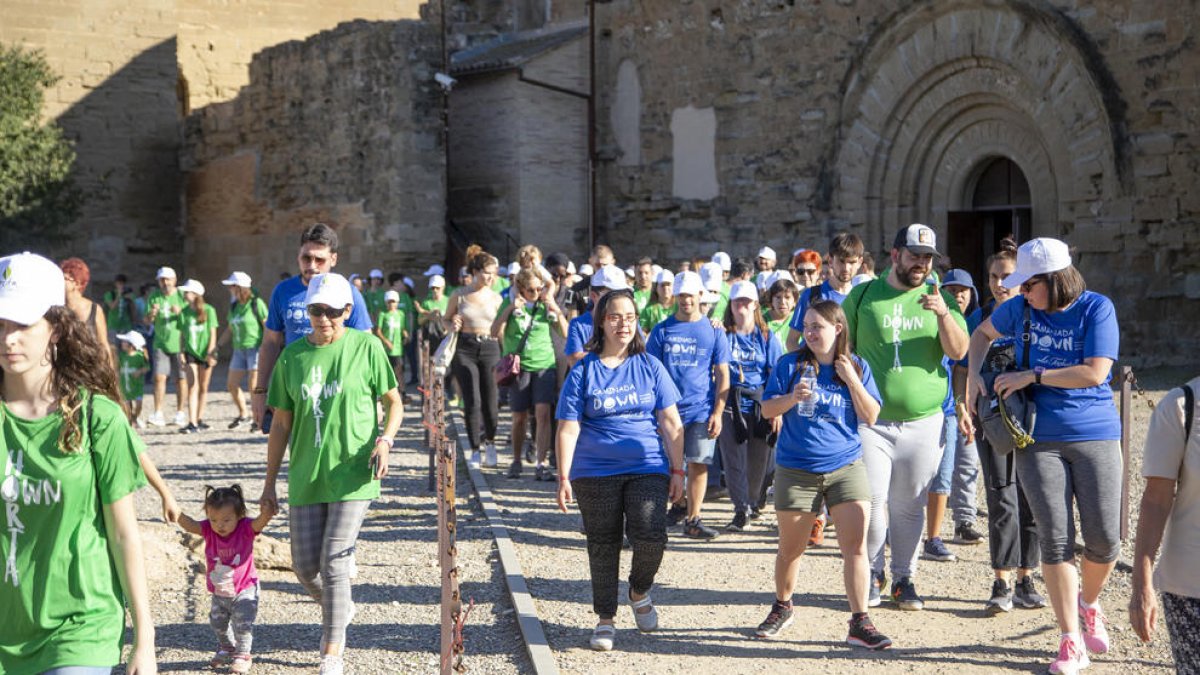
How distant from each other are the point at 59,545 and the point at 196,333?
1195cm

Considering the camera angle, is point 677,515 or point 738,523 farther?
point 677,515

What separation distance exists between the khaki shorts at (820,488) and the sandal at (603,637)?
0.97m

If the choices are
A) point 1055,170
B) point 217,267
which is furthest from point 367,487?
point 217,267

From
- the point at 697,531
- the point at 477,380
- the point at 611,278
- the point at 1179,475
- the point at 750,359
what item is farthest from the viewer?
the point at 477,380

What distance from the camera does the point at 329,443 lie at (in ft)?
18.9

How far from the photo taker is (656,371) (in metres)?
6.52

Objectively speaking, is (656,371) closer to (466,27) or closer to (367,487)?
(367,487)

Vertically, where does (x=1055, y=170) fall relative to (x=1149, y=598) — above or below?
above

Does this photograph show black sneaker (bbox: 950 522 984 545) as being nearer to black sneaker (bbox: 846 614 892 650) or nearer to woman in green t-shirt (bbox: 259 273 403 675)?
black sneaker (bbox: 846 614 892 650)

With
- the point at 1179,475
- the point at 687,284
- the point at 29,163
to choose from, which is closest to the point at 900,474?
the point at 687,284

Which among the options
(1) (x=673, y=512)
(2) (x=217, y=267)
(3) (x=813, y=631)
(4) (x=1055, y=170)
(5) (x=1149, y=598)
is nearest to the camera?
(5) (x=1149, y=598)

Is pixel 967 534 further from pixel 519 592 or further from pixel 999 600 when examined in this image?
pixel 519 592

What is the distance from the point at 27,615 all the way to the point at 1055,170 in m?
14.1

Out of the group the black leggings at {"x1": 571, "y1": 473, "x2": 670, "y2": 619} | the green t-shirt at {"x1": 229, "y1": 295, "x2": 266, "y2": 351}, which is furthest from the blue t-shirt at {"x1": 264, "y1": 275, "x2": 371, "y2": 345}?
the green t-shirt at {"x1": 229, "y1": 295, "x2": 266, "y2": 351}
